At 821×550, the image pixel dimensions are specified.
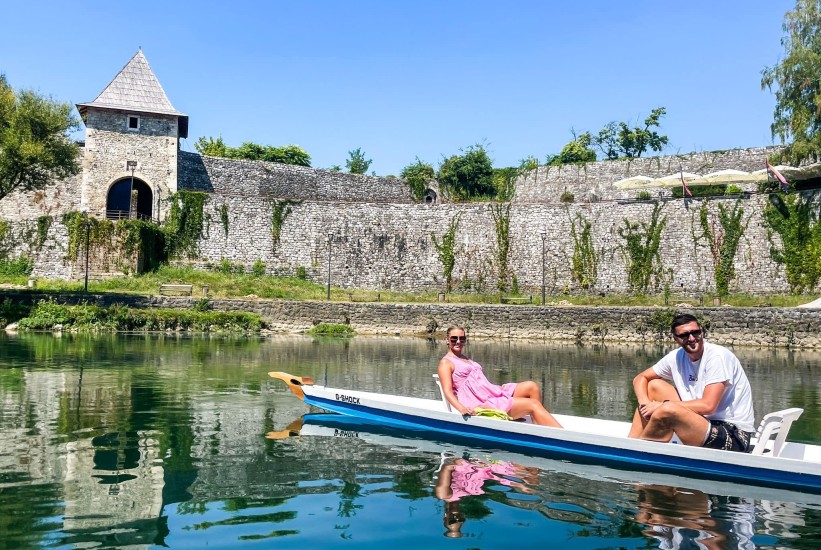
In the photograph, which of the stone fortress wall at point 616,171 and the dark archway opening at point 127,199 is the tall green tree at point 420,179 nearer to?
the stone fortress wall at point 616,171

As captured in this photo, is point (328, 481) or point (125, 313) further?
point (125, 313)

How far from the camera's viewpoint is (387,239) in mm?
36219

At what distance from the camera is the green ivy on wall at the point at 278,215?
3547 cm

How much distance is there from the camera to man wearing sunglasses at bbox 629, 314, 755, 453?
6.60 m

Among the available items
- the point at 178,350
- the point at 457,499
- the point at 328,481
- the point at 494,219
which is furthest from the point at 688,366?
the point at 494,219

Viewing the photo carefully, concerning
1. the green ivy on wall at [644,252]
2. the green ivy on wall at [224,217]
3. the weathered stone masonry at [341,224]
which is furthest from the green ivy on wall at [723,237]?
the green ivy on wall at [224,217]

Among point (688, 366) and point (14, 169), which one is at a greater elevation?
point (14, 169)

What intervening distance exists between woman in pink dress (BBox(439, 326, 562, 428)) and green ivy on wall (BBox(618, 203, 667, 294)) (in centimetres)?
2591

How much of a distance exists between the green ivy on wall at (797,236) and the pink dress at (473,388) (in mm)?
25504

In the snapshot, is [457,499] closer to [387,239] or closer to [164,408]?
[164,408]

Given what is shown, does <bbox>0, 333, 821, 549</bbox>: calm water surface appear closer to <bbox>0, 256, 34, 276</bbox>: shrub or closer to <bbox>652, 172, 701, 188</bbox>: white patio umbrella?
<bbox>0, 256, 34, 276</bbox>: shrub

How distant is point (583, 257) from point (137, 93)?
22845 millimetres

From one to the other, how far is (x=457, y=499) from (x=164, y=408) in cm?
569

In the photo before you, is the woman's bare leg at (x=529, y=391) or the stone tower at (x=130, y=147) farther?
the stone tower at (x=130, y=147)
